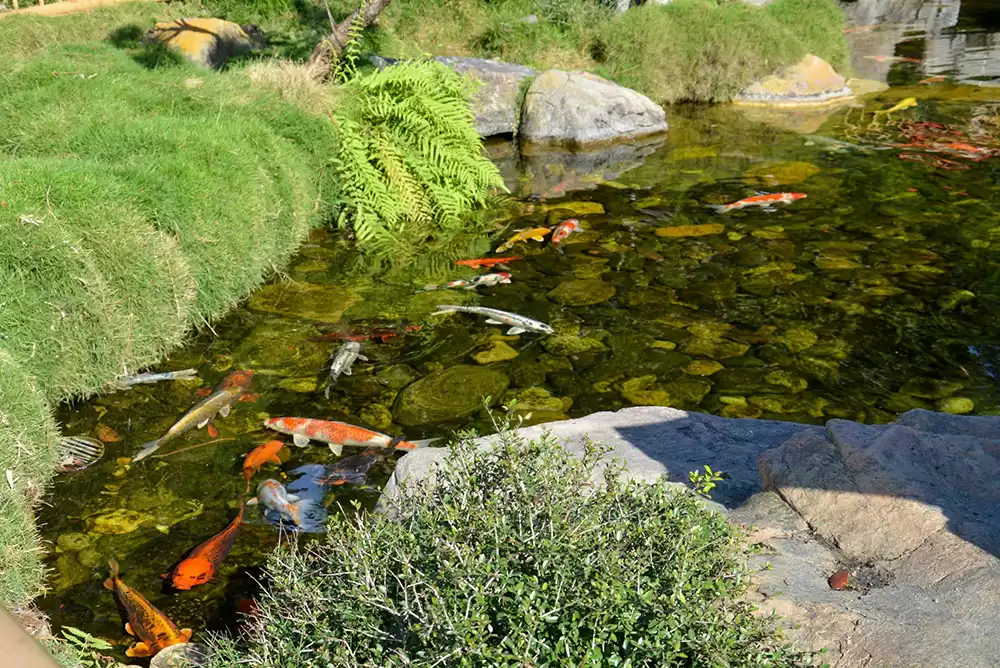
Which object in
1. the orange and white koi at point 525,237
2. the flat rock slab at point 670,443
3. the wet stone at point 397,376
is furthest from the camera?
the orange and white koi at point 525,237

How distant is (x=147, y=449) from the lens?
16.0ft

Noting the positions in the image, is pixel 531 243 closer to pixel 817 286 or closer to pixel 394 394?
pixel 817 286

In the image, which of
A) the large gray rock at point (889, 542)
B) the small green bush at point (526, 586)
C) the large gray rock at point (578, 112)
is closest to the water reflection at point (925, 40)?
the large gray rock at point (578, 112)

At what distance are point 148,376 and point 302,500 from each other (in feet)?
5.13

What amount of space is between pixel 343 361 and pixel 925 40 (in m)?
18.2

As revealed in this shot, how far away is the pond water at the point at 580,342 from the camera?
4.43m

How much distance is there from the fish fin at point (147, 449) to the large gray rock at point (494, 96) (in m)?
7.49

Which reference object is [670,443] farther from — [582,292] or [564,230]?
[564,230]

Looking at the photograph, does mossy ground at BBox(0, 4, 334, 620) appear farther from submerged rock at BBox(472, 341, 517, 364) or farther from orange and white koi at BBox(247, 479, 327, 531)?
submerged rock at BBox(472, 341, 517, 364)

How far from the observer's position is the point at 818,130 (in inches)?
482

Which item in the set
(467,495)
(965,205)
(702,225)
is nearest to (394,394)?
(467,495)

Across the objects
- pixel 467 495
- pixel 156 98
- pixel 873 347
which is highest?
pixel 156 98

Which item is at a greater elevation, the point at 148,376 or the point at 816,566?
the point at 816,566

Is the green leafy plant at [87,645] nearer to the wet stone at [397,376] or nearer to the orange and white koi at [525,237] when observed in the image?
the wet stone at [397,376]
